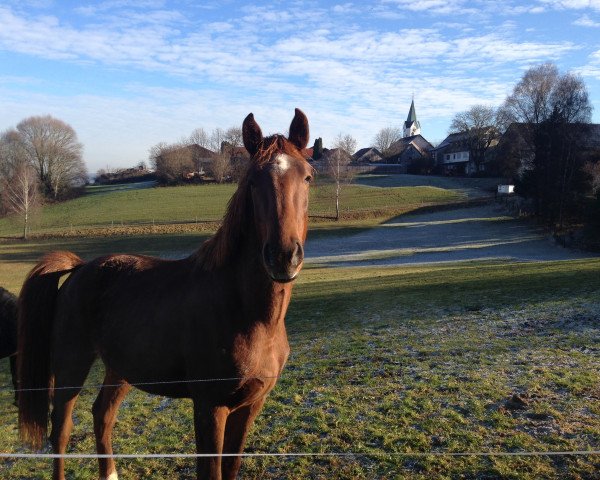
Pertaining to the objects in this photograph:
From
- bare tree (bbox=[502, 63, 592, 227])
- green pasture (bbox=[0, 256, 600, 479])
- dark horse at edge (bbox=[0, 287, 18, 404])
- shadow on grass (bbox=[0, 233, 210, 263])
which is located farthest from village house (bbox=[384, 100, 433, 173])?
dark horse at edge (bbox=[0, 287, 18, 404])

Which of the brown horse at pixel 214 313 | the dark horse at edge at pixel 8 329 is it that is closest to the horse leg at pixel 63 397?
the brown horse at pixel 214 313

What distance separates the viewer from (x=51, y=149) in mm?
53625

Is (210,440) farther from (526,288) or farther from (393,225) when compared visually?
(393,225)

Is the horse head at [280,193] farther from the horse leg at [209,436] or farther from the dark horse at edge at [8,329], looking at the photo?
the dark horse at edge at [8,329]

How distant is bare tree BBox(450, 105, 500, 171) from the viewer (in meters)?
66.9

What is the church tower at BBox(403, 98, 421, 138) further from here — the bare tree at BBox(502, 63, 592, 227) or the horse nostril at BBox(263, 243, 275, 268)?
the horse nostril at BBox(263, 243, 275, 268)

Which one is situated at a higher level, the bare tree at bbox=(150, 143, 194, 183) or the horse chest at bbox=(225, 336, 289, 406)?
the bare tree at bbox=(150, 143, 194, 183)

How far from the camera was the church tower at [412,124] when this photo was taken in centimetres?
12825

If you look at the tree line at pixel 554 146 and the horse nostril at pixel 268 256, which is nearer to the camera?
the horse nostril at pixel 268 256

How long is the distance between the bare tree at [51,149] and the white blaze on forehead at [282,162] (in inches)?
2319

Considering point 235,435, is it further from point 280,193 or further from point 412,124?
point 412,124

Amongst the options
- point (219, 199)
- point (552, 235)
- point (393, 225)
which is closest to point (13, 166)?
point (219, 199)

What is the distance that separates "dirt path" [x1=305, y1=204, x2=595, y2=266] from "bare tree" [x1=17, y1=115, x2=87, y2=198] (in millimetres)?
37568

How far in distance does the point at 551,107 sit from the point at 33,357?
4562 centimetres
